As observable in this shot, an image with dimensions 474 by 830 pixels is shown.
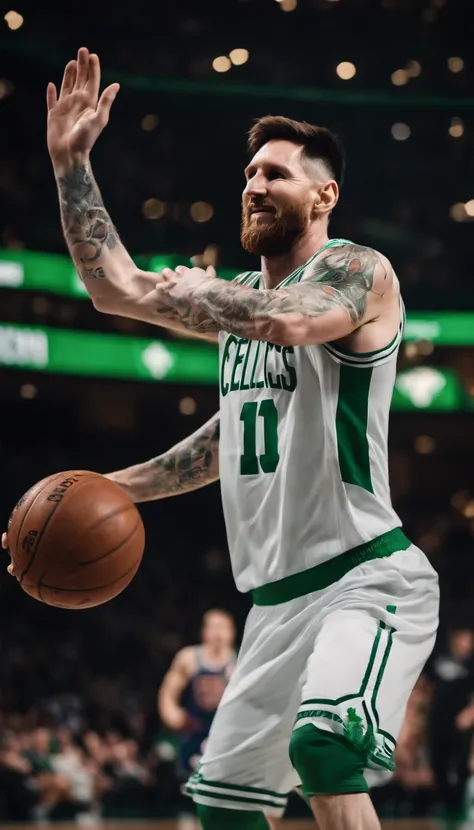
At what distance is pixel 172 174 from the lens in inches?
736

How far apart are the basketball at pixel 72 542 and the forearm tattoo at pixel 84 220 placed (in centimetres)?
70

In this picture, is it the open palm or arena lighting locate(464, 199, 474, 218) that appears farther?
arena lighting locate(464, 199, 474, 218)

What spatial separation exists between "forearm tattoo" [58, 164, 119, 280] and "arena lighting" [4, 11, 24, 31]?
13.1 metres

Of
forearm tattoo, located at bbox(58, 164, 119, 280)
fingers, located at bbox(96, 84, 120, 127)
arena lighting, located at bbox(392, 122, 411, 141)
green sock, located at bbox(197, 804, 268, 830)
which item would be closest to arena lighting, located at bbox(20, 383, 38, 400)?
arena lighting, located at bbox(392, 122, 411, 141)

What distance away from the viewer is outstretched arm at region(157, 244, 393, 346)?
3061 mm

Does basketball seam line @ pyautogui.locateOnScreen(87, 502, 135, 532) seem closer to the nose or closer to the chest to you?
the chest

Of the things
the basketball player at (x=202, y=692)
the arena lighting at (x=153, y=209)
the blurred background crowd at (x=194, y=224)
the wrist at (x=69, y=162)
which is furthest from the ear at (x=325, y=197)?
the arena lighting at (x=153, y=209)

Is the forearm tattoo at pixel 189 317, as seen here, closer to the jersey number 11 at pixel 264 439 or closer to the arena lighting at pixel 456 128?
the jersey number 11 at pixel 264 439

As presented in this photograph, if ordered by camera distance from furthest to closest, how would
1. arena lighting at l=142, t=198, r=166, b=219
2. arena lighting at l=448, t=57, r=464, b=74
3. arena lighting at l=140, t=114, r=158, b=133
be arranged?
arena lighting at l=140, t=114, r=158, b=133 → arena lighting at l=142, t=198, r=166, b=219 → arena lighting at l=448, t=57, r=464, b=74

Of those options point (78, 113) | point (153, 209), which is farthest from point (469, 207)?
point (78, 113)

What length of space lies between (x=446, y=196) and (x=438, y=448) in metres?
4.27

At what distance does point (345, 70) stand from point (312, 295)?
16078mm

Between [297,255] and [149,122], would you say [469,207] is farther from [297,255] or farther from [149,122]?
[297,255]

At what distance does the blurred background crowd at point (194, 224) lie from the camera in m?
16.0
